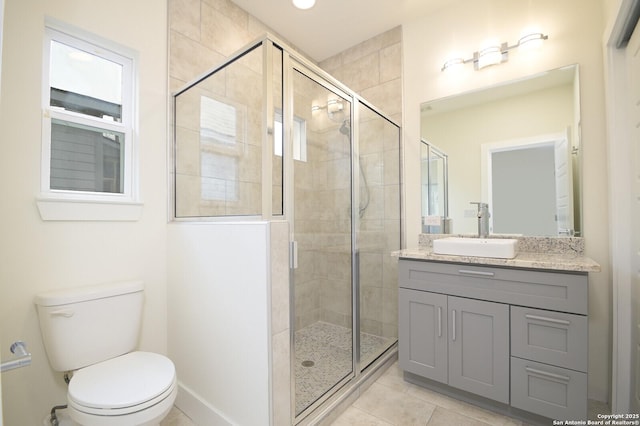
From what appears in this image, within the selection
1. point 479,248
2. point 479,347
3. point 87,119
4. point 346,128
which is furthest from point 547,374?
point 87,119

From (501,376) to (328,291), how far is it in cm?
111

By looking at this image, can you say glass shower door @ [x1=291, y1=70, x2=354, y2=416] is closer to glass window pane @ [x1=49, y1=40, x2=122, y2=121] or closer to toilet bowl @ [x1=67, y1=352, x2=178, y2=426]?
toilet bowl @ [x1=67, y1=352, x2=178, y2=426]

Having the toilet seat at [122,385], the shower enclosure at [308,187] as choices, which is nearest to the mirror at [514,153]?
the shower enclosure at [308,187]

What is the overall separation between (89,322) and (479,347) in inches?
82.9

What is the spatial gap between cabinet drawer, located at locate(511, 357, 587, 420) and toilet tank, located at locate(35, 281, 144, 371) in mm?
2111

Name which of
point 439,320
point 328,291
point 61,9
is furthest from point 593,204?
point 61,9

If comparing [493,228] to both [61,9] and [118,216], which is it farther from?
[61,9]

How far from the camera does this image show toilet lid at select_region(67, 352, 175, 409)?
3.78 feet

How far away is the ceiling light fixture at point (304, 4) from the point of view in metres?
2.24

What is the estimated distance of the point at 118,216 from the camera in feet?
5.47

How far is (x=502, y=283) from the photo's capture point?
166 cm

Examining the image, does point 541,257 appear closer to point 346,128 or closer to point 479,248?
point 479,248

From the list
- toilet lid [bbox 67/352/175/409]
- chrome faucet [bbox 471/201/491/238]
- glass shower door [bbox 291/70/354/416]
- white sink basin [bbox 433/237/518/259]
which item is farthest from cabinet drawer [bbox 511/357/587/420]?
toilet lid [bbox 67/352/175/409]

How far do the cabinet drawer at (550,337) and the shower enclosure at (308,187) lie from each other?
3.09ft
